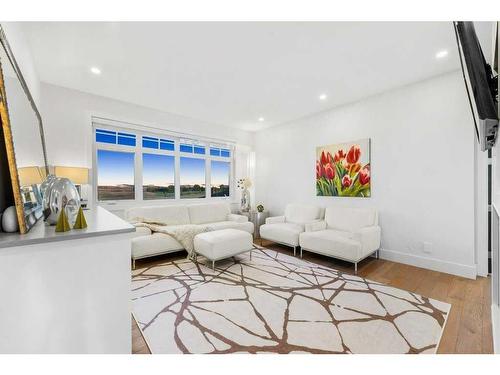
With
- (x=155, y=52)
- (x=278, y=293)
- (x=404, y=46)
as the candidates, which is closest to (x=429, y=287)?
(x=278, y=293)

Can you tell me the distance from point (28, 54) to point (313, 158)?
13.9 feet

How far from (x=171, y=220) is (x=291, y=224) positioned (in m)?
2.24

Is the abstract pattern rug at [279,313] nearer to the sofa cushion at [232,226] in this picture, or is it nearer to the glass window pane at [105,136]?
the sofa cushion at [232,226]

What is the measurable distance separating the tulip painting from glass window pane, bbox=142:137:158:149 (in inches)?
128

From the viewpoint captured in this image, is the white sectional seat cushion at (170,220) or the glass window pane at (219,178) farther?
the glass window pane at (219,178)

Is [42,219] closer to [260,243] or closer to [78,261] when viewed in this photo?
[78,261]

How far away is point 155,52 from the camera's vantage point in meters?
2.40

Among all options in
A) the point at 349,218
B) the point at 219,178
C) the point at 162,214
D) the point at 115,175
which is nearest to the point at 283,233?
the point at 349,218

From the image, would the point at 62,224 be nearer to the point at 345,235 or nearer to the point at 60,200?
the point at 60,200

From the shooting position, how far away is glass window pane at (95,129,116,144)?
379 cm

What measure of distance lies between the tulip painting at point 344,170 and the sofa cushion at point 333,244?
3.02 ft

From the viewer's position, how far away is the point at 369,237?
307 centimetres

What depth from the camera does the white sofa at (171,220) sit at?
318 cm

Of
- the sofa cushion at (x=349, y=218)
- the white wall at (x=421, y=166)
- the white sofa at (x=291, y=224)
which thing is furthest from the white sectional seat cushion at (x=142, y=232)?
the white wall at (x=421, y=166)
